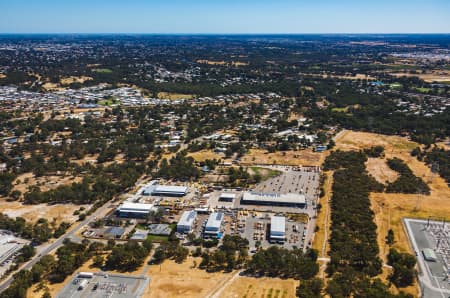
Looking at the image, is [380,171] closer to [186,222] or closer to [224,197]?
[224,197]

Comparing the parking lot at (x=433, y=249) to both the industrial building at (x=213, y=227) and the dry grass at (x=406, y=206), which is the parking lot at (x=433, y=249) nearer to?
the dry grass at (x=406, y=206)

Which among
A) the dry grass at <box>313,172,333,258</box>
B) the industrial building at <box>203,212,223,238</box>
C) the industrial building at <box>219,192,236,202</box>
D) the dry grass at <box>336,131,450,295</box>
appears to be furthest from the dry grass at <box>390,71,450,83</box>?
the industrial building at <box>203,212,223,238</box>

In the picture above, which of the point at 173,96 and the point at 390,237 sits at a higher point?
the point at 173,96

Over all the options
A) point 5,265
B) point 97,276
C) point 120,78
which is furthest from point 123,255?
point 120,78

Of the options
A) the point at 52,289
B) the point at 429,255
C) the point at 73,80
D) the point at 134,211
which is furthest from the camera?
the point at 73,80

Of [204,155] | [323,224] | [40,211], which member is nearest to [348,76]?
[204,155]

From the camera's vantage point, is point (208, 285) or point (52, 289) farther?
point (208, 285)

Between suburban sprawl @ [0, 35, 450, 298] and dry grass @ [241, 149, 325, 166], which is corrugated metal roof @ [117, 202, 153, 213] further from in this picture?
dry grass @ [241, 149, 325, 166]

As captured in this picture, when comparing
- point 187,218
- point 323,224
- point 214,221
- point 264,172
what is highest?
point 214,221
